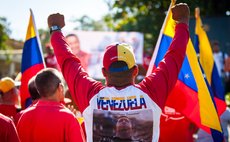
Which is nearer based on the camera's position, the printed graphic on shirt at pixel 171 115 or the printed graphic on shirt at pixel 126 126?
the printed graphic on shirt at pixel 126 126

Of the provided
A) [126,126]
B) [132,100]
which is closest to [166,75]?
[132,100]

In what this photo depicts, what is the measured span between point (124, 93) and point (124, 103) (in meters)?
0.08

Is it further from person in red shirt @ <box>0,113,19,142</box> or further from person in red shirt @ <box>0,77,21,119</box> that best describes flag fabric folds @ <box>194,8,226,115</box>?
person in red shirt @ <box>0,113,19,142</box>

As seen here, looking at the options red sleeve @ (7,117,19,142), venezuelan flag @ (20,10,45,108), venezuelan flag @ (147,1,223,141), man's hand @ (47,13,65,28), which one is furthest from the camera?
venezuelan flag @ (20,10,45,108)

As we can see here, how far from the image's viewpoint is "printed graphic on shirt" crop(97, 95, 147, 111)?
108 inches

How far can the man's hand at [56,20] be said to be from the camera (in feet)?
10.9

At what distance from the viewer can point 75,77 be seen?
119 inches

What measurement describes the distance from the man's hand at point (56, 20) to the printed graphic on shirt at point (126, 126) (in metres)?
0.92

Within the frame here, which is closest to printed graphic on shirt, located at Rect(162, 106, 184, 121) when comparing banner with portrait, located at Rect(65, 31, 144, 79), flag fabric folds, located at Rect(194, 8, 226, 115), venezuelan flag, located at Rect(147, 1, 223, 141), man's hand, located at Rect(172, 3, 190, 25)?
venezuelan flag, located at Rect(147, 1, 223, 141)

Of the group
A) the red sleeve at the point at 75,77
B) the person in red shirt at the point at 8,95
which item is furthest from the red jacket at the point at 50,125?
the person in red shirt at the point at 8,95

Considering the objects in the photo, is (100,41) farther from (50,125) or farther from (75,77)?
(75,77)

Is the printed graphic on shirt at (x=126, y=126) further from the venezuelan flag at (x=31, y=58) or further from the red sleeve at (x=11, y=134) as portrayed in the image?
the venezuelan flag at (x=31, y=58)

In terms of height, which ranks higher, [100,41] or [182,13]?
[182,13]

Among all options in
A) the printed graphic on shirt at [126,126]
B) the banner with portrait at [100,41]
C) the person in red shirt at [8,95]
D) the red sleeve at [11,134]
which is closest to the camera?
the printed graphic on shirt at [126,126]
